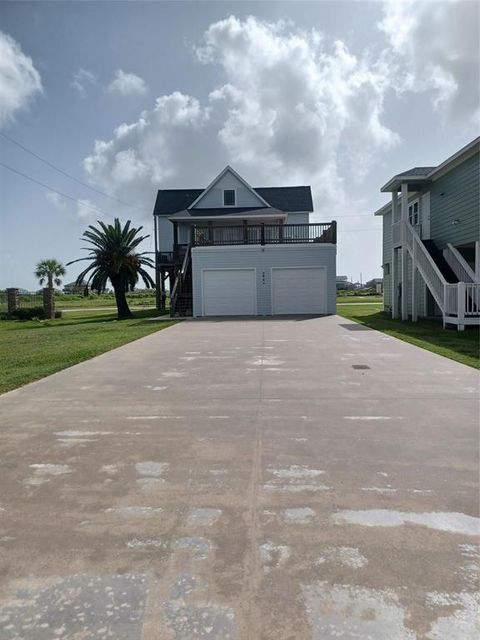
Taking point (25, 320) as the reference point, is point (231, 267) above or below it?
above

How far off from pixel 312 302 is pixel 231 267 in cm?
407

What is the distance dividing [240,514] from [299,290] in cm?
1864

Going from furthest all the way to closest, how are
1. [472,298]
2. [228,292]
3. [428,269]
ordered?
1. [228,292]
2. [428,269]
3. [472,298]

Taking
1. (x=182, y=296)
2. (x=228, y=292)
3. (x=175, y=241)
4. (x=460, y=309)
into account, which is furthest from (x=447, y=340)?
(x=175, y=241)

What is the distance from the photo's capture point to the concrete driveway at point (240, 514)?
2.07 meters

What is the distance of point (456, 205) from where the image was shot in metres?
15.6

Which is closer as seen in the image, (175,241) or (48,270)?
(175,241)

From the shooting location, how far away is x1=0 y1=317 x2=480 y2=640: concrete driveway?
207cm

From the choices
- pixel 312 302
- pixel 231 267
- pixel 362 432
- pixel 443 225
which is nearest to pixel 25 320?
pixel 231 267

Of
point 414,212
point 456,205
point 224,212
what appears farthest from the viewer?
point 224,212

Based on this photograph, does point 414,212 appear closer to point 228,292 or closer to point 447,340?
point 228,292

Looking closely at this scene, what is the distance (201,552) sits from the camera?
2.53 metres

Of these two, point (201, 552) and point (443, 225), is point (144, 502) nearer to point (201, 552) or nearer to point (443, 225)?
point (201, 552)

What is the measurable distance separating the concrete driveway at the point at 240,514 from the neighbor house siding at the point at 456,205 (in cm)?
1041
